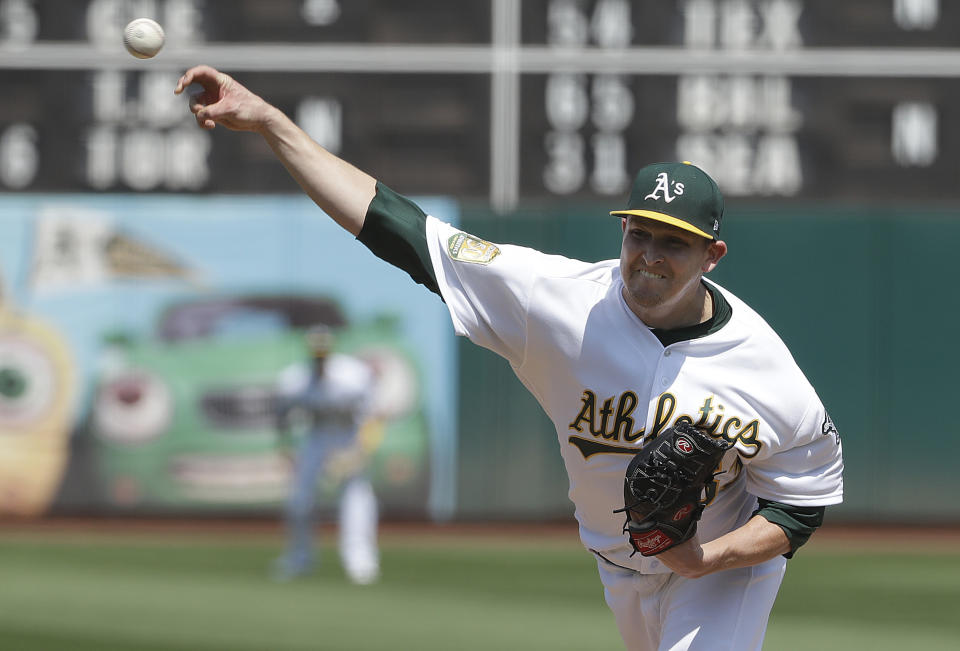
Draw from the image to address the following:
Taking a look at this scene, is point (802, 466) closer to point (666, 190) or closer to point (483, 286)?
point (666, 190)

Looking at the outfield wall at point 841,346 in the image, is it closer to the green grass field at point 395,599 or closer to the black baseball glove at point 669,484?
the green grass field at point 395,599

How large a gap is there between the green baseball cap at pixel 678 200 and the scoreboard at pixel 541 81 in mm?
8609

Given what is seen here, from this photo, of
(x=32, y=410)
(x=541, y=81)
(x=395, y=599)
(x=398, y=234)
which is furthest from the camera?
(x=32, y=410)

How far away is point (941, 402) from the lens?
12625 mm

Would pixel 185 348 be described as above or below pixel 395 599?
above

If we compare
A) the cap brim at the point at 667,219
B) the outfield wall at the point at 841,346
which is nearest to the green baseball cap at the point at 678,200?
the cap brim at the point at 667,219

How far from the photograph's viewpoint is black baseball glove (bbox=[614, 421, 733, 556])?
3312 mm

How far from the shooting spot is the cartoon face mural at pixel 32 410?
41.6 feet

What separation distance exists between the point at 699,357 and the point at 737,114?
8.82 meters

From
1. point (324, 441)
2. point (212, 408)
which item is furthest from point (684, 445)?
point (212, 408)

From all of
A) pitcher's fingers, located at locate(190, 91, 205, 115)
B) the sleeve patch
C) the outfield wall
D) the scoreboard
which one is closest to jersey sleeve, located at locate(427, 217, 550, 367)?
the sleeve patch

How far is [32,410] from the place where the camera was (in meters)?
12.7

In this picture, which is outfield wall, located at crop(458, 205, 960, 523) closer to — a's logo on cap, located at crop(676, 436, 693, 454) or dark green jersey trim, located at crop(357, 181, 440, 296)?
dark green jersey trim, located at crop(357, 181, 440, 296)

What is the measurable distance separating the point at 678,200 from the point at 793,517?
860 mm
